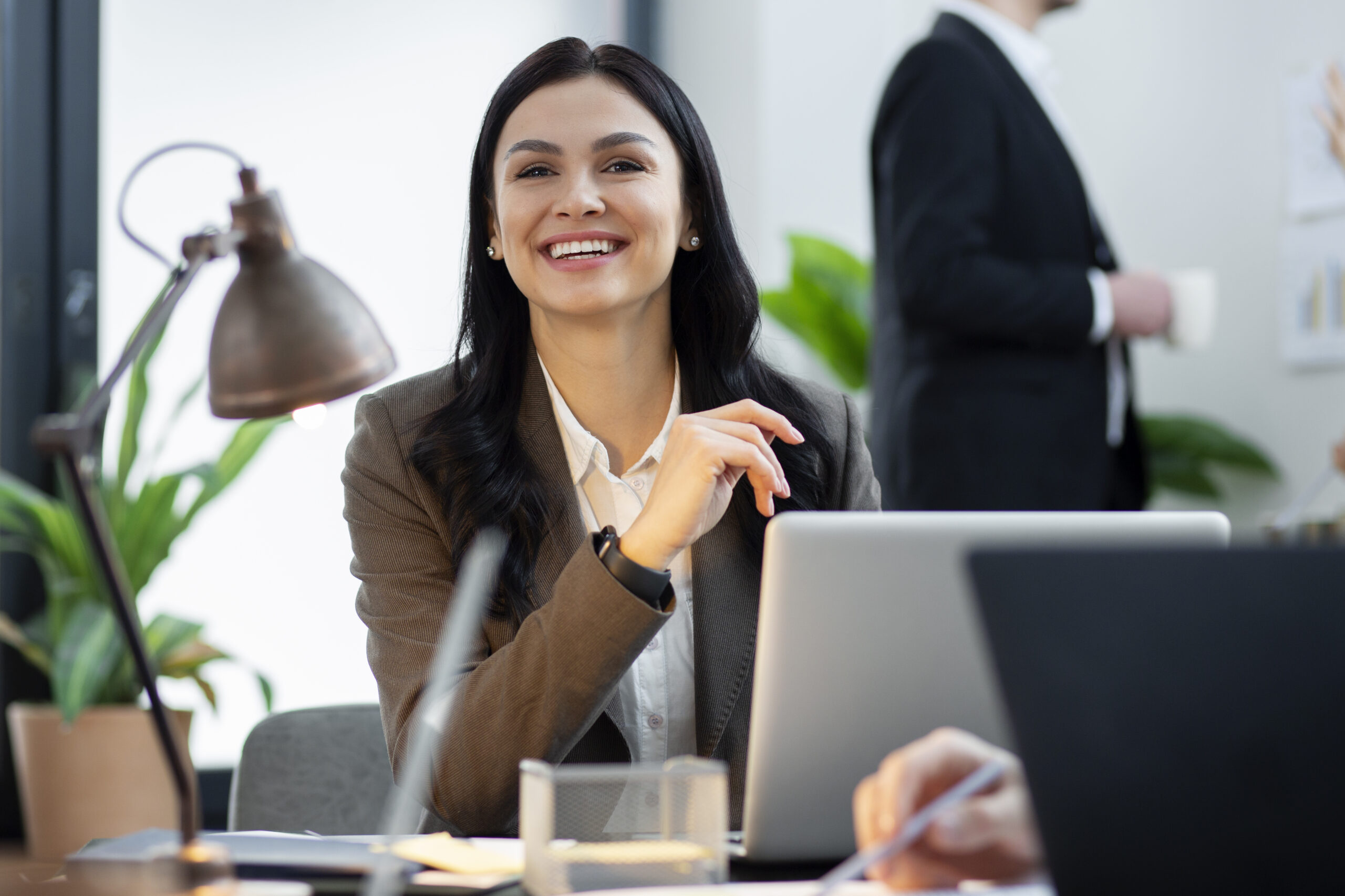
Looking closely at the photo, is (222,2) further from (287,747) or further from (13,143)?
(287,747)

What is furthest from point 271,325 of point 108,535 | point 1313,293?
point 1313,293

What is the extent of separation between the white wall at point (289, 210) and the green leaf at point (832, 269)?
91 cm

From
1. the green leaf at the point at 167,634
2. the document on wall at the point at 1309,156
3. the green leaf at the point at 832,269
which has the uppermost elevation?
the document on wall at the point at 1309,156

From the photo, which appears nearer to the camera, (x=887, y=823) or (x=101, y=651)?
(x=887, y=823)

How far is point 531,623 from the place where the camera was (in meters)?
1.24

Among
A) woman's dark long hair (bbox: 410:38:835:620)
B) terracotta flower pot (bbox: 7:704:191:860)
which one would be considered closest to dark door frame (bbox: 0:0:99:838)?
terracotta flower pot (bbox: 7:704:191:860)

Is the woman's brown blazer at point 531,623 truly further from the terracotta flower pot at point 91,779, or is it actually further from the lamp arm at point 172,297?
the terracotta flower pot at point 91,779

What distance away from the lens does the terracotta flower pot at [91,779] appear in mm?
2760

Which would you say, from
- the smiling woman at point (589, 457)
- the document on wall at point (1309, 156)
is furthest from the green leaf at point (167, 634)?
the document on wall at point (1309, 156)

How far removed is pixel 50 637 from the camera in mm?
2945

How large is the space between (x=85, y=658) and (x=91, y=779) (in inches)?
9.8

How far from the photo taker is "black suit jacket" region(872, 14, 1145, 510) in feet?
7.31

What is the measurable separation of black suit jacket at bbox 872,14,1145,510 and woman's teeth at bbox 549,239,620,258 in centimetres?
82

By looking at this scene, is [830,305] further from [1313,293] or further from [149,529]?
[149,529]
